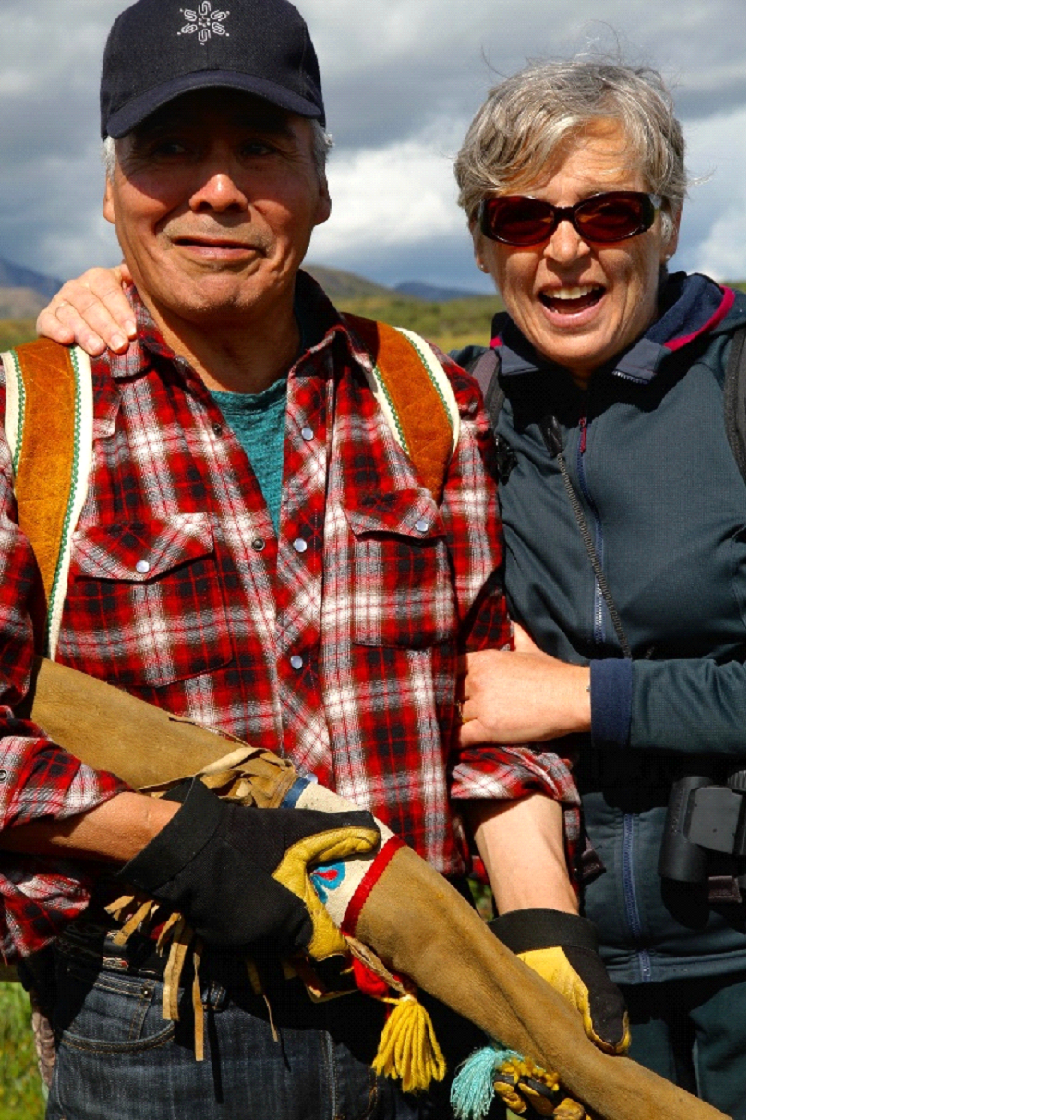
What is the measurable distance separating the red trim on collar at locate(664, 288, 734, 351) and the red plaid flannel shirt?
58 centimetres

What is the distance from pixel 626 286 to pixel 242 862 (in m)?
1.48

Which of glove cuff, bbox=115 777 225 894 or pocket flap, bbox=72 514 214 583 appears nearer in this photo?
glove cuff, bbox=115 777 225 894

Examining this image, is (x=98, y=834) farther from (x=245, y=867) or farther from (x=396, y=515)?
(x=396, y=515)

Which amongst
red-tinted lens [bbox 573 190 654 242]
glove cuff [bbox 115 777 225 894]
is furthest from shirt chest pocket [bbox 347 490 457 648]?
red-tinted lens [bbox 573 190 654 242]

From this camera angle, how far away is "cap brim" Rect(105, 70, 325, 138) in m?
2.12

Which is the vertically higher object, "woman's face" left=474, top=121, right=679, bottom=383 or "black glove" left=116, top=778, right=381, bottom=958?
"woman's face" left=474, top=121, right=679, bottom=383

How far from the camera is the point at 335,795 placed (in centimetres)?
216

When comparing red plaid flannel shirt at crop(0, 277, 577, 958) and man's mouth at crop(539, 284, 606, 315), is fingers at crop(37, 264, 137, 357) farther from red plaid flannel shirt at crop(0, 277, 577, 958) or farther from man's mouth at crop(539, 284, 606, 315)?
man's mouth at crop(539, 284, 606, 315)

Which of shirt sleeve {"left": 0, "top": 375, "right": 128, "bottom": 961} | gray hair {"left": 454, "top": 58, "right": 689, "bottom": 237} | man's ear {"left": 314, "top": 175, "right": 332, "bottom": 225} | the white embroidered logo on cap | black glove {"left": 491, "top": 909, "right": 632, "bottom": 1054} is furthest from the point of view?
gray hair {"left": 454, "top": 58, "right": 689, "bottom": 237}

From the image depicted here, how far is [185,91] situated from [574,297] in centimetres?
92
